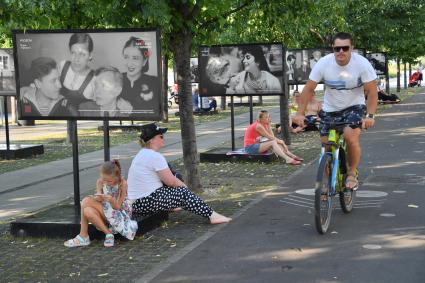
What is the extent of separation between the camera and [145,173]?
23.8 feet

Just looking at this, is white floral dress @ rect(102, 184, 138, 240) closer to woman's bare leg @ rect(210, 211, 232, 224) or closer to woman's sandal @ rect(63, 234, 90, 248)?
woman's sandal @ rect(63, 234, 90, 248)

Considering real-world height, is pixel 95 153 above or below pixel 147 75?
below

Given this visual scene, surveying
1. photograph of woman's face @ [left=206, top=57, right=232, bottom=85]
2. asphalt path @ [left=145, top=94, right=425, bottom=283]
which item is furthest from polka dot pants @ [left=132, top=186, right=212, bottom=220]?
photograph of woman's face @ [left=206, top=57, right=232, bottom=85]

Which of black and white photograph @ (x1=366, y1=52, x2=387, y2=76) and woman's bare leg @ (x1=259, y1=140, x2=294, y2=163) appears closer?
woman's bare leg @ (x1=259, y1=140, x2=294, y2=163)

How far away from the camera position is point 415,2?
2612 cm

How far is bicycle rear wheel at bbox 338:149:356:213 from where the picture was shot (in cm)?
733

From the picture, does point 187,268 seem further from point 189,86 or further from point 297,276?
point 189,86

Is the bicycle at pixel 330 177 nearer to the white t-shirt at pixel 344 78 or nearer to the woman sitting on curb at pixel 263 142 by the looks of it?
the white t-shirt at pixel 344 78

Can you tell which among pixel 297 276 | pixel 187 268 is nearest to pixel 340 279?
pixel 297 276

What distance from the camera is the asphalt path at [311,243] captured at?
548cm

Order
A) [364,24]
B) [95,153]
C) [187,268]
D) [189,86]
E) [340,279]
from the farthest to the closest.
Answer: [364,24], [95,153], [189,86], [187,268], [340,279]

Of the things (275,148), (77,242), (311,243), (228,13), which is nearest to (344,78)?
(311,243)

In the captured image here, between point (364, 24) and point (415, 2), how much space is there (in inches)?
106

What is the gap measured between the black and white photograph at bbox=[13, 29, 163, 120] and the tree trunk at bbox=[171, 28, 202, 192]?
2.21 metres
